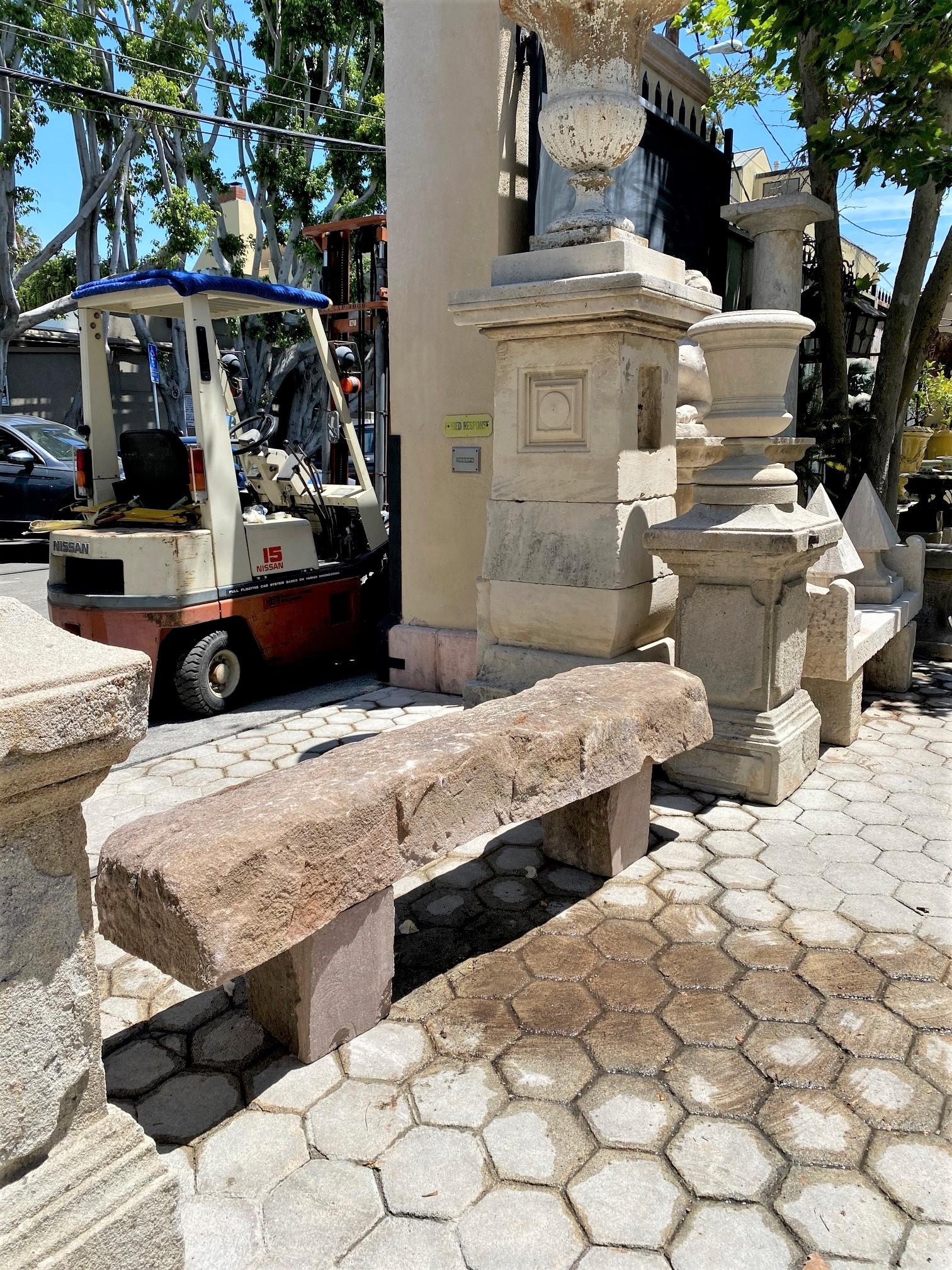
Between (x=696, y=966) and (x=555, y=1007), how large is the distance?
0.45 meters

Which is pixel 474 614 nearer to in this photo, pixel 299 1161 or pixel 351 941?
pixel 351 941

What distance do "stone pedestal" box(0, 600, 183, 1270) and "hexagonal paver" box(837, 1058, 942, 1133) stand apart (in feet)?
4.95

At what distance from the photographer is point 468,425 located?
17.5 feet

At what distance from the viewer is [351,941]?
2.36 m

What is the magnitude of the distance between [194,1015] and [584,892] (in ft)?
4.18

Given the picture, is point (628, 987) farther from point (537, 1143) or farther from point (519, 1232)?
point (519, 1232)

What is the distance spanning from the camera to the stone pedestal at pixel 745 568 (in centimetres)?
369

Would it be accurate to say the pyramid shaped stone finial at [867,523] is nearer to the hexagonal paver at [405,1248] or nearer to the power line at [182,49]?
the hexagonal paver at [405,1248]

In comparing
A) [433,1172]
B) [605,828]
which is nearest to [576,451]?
[605,828]

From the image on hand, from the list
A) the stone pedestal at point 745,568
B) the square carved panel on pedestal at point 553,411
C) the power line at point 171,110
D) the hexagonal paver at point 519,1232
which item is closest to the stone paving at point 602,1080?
the hexagonal paver at point 519,1232

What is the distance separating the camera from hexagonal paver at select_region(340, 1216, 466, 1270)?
5.78 ft

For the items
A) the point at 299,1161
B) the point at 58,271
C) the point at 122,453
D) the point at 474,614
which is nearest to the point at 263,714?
the point at 474,614

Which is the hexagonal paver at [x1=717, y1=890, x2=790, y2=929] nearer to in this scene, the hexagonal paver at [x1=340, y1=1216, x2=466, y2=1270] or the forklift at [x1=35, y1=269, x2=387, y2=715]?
the hexagonal paver at [x1=340, y1=1216, x2=466, y2=1270]

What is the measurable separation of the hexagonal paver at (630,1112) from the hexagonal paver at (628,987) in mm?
296
